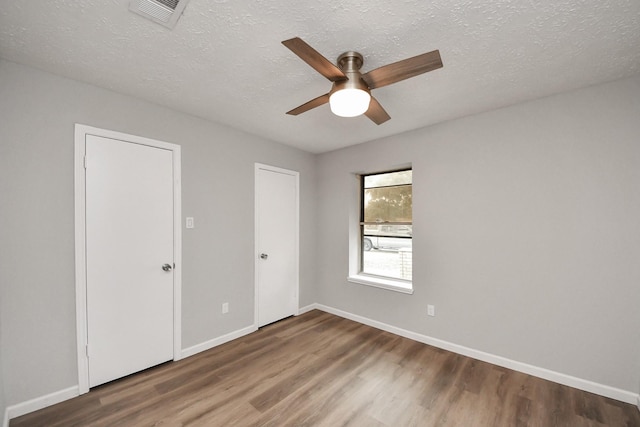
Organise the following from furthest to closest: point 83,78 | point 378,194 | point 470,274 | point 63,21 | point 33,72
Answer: point 378,194, point 470,274, point 83,78, point 33,72, point 63,21

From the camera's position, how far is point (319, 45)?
1669mm

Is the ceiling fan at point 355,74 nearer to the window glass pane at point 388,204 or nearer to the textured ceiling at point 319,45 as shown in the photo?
the textured ceiling at point 319,45

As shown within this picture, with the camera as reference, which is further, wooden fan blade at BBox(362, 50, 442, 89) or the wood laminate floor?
the wood laminate floor

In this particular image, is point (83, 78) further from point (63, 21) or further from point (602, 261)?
point (602, 261)

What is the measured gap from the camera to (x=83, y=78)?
2.07 meters

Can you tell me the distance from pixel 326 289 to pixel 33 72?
3869mm

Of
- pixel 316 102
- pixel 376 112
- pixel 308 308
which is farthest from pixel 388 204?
pixel 316 102

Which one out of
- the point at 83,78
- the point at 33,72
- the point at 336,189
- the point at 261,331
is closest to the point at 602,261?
the point at 336,189

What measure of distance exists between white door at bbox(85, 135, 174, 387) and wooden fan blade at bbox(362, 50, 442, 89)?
6.97ft

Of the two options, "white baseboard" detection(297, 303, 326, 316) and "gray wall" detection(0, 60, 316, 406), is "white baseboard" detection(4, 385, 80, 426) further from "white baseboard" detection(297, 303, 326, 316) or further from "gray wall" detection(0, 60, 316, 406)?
"white baseboard" detection(297, 303, 326, 316)

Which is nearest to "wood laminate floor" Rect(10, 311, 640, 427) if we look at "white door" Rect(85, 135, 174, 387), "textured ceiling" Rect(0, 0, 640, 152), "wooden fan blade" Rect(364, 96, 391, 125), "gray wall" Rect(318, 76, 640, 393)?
"white door" Rect(85, 135, 174, 387)

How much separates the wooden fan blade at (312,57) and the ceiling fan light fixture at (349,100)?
0.10 meters

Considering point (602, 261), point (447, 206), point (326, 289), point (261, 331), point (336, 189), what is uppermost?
point (336, 189)

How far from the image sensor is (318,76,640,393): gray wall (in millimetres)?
2059
